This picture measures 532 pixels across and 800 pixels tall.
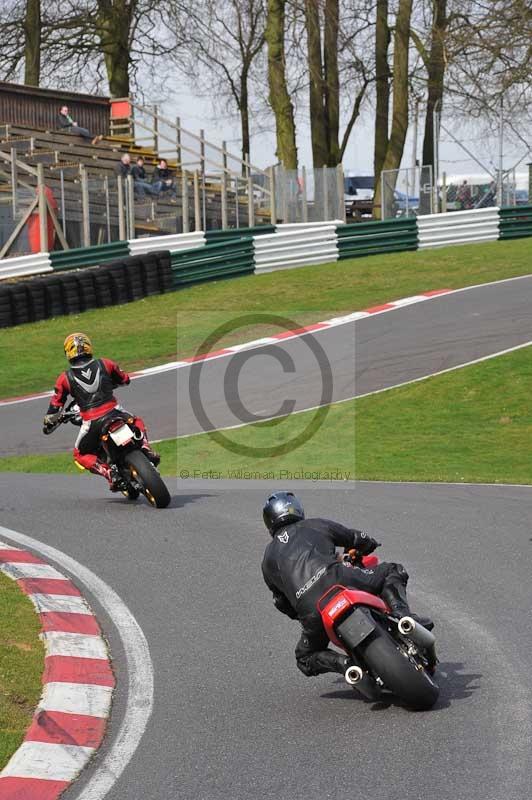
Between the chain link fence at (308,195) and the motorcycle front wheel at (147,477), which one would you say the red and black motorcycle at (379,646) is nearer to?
the motorcycle front wheel at (147,477)

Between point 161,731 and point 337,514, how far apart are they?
203 inches

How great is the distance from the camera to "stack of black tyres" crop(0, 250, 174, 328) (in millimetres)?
23547

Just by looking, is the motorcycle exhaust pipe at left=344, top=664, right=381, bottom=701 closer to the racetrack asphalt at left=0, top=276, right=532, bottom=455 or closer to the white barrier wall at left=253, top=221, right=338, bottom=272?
the racetrack asphalt at left=0, top=276, right=532, bottom=455

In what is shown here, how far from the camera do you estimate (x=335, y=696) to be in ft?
20.1

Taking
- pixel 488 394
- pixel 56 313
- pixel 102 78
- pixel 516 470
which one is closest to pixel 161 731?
pixel 516 470

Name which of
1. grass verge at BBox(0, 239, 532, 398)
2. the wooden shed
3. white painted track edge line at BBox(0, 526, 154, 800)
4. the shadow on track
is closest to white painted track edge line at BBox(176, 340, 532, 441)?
grass verge at BBox(0, 239, 532, 398)

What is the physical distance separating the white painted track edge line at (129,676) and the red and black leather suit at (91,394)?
5.80 feet

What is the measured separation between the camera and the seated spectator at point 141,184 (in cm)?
2959

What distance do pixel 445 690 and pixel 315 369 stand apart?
13.5 meters

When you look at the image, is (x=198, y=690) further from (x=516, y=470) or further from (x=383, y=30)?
(x=383, y=30)

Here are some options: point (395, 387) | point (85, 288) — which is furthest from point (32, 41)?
point (395, 387)

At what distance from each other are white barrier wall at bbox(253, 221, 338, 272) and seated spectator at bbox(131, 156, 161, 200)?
3.23m

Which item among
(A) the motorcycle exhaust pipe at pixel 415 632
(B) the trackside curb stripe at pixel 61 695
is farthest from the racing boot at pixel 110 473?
(A) the motorcycle exhaust pipe at pixel 415 632

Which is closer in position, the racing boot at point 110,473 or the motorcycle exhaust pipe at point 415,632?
the motorcycle exhaust pipe at point 415,632
